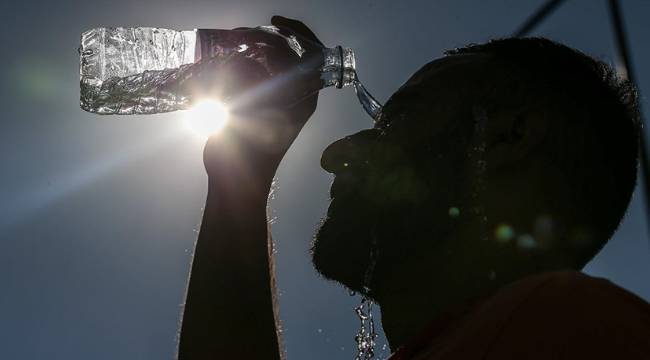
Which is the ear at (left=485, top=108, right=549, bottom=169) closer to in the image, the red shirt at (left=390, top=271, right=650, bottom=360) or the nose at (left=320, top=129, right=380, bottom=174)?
the nose at (left=320, top=129, right=380, bottom=174)

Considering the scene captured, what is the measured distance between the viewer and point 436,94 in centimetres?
242

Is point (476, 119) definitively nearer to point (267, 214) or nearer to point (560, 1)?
point (267, 214)

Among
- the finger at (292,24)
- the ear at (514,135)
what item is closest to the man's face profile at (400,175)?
the ear at (514,135)

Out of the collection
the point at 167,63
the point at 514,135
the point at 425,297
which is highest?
the point at 167,63

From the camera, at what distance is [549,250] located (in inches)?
73.6

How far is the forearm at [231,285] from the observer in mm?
2463

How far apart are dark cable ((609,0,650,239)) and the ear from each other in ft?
2.70

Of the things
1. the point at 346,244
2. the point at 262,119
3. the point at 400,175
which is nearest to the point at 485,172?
the point at 400,175

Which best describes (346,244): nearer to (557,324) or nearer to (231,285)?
(231,285)

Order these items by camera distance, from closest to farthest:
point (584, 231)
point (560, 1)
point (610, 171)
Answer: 1. point (584, 231)
2. point (610, 171)
3. point (560, 1)

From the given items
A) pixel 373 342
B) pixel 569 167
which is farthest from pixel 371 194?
pixel 373 342

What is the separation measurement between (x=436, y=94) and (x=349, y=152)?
393 mm

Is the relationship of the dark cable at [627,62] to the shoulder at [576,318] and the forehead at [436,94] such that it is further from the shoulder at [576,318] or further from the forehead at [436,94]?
the shoulder at [576,318]

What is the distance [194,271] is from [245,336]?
341 millimetres
